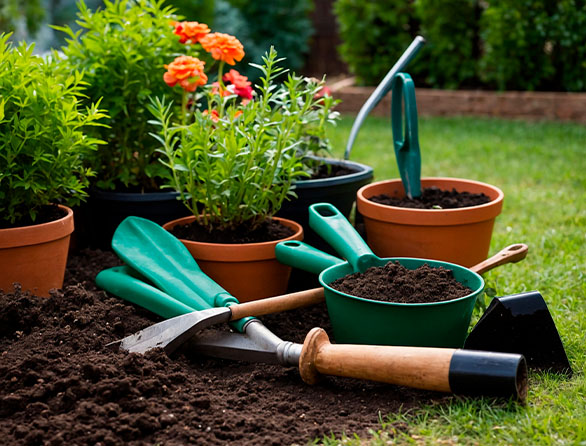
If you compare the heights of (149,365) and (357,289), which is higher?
(357,289)

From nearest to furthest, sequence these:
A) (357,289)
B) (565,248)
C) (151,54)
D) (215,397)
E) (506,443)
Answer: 1. (506,443)
2. (215,397)
3. (357,289)
4. (151,54)
5. (565,248)

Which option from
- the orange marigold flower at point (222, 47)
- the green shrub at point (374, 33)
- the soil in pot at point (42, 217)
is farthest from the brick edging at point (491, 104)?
the soil in pot at point (42, 217)

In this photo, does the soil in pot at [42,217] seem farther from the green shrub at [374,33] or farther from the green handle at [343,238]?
the green shrub at [374,33]

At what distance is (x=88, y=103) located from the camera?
2.84 metres

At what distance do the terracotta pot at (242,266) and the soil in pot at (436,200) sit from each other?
1.46 feet

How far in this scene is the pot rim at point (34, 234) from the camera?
2.18 metres

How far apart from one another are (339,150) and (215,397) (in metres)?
3.84

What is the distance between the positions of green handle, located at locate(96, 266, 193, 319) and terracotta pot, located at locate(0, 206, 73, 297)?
0.17 meters

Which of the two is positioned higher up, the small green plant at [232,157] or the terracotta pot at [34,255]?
the small green plant at [232,157]

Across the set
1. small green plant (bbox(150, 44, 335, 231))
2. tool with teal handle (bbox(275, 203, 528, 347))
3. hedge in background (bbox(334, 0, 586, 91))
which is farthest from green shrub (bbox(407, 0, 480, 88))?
tool with teal handle (bbox(275, 203, 528, 347))

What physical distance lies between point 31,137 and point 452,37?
5.94 meters

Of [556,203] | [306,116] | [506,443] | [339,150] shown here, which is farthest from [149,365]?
[339,150]

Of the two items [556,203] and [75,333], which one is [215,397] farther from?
[556,203]

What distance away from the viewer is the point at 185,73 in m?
2.56
